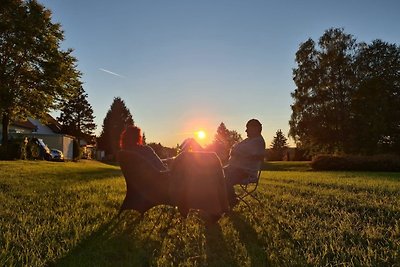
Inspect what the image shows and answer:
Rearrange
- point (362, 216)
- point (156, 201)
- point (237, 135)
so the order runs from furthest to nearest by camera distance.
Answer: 1. point (237, 135)
2. point (362, 216)
3. point (156, 201)

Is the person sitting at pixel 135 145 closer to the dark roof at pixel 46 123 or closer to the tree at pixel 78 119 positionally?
the dark roof at pixel 46 123

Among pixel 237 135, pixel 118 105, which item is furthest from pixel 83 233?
pixel 237 135

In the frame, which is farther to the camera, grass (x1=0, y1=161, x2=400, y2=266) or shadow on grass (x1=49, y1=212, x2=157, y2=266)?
grass (x1=0, y1=161, x2=400, y2=266)

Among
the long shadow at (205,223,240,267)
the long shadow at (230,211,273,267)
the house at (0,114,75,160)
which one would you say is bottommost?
the long shadow at (205,223,240,267)

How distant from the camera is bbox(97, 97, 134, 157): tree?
248 ft

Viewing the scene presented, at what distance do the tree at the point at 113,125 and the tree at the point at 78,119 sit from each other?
5035mm

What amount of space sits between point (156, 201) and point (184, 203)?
27.3 inches

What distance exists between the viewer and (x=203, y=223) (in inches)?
250

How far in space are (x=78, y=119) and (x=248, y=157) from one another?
218 ft

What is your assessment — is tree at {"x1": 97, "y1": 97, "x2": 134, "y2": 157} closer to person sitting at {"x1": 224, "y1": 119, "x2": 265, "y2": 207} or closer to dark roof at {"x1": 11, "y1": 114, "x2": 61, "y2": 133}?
dark roof at {"x1": 11, "y1": 114, "x2": 61, "y2": 133}

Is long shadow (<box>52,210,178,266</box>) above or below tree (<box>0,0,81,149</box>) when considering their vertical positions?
below

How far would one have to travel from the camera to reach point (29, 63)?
2931 centimetres

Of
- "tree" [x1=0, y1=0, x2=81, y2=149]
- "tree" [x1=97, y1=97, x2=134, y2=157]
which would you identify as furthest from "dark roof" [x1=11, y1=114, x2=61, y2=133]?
"tree" [x1=97, y1=97, x2=134, y2=157]

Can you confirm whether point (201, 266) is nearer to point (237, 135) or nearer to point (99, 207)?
point (99, 207)
